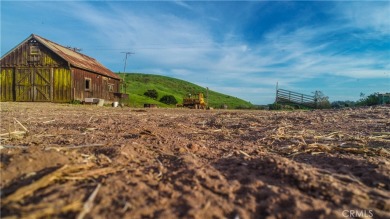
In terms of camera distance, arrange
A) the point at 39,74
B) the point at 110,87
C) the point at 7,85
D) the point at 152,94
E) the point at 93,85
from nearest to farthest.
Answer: the point at 39,74, the point at 7,85, the point at 93,85, the point at 110,87, the point at 152,94

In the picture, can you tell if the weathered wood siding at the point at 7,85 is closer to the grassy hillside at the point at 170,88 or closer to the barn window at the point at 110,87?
the barn window at the point at 110,87

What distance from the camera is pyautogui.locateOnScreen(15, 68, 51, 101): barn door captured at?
81.8ft

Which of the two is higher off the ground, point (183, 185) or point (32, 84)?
point (32, 84)

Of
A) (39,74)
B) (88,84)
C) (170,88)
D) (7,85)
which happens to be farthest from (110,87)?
(170,88)

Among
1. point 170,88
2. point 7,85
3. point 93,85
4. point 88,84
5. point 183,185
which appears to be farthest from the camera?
point 170,88

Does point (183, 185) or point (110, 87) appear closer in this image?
point (183, 185)

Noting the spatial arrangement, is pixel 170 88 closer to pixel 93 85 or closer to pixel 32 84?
pixel 93 85

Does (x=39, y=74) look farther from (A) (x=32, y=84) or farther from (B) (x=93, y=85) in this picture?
(B) (x=93, y=85)

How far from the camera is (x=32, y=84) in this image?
25.1 m

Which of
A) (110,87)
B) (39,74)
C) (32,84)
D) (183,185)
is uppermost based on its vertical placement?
(39,74)

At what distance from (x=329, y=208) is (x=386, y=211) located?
385 mm

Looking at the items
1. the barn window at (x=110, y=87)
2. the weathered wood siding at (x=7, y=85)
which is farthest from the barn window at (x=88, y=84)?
the weathered wood siding at (x=7, y=85)

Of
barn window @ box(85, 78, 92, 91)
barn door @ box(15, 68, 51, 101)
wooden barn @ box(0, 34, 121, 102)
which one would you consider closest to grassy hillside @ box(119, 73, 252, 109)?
barn window @ box(85, 78, 92, 91)

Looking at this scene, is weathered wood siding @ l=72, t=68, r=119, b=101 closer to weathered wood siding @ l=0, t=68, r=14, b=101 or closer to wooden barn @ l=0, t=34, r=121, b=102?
wooden barn @ l=0, t=34, r=121, b=102
